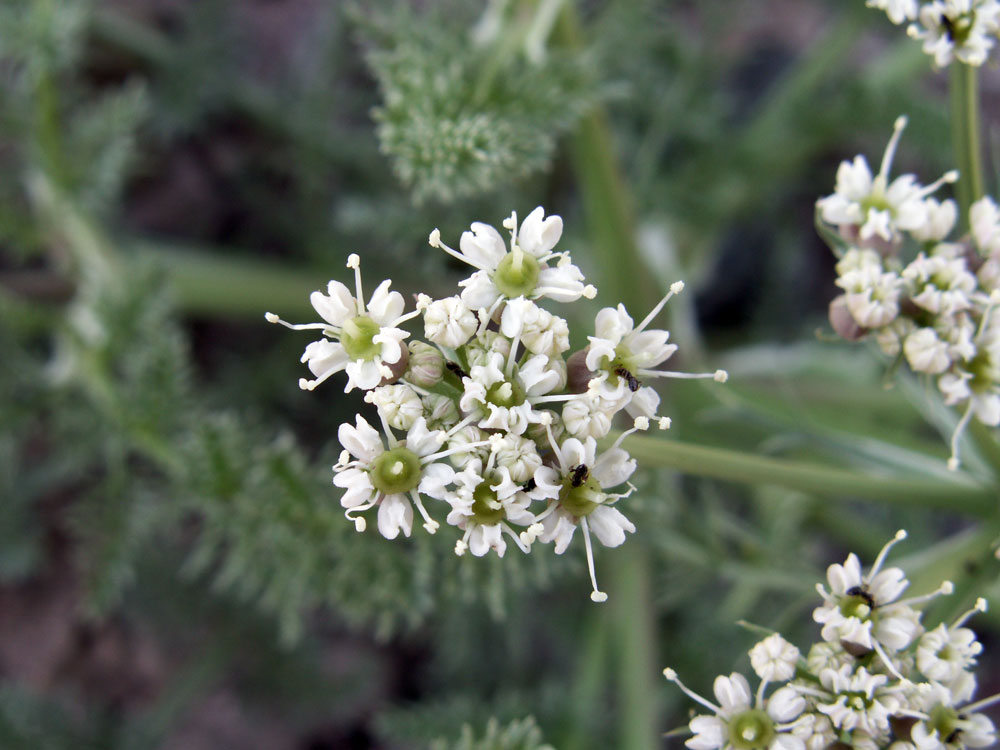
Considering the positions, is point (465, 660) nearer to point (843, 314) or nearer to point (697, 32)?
point (843, 314)

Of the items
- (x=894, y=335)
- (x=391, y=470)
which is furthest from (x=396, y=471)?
(x=894, y=335)

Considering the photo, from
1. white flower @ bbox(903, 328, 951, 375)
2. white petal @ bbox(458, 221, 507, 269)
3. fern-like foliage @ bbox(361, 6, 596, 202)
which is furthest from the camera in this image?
fern-like foliage @ bbox(361, 6, 596, 202)

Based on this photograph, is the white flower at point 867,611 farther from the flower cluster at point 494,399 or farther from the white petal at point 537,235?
the white petal at point 537,235

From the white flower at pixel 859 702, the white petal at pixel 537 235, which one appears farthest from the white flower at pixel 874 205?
the white flower at pixel 859 702

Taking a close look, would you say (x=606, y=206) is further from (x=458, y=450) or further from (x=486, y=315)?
(x=458, y=450)

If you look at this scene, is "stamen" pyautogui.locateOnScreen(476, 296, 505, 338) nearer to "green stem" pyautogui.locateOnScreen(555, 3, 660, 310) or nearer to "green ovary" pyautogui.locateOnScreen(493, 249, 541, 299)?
"green ovary" pyautogui.locateOnScreen(493, 249, 541, 299)

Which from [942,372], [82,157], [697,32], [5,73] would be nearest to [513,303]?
[942,372]

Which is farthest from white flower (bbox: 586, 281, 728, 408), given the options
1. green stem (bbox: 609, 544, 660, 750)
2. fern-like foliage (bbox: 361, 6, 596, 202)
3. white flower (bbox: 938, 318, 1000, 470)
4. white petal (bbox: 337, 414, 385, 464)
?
green stem (bbox: 609, 544, 660, 750)
